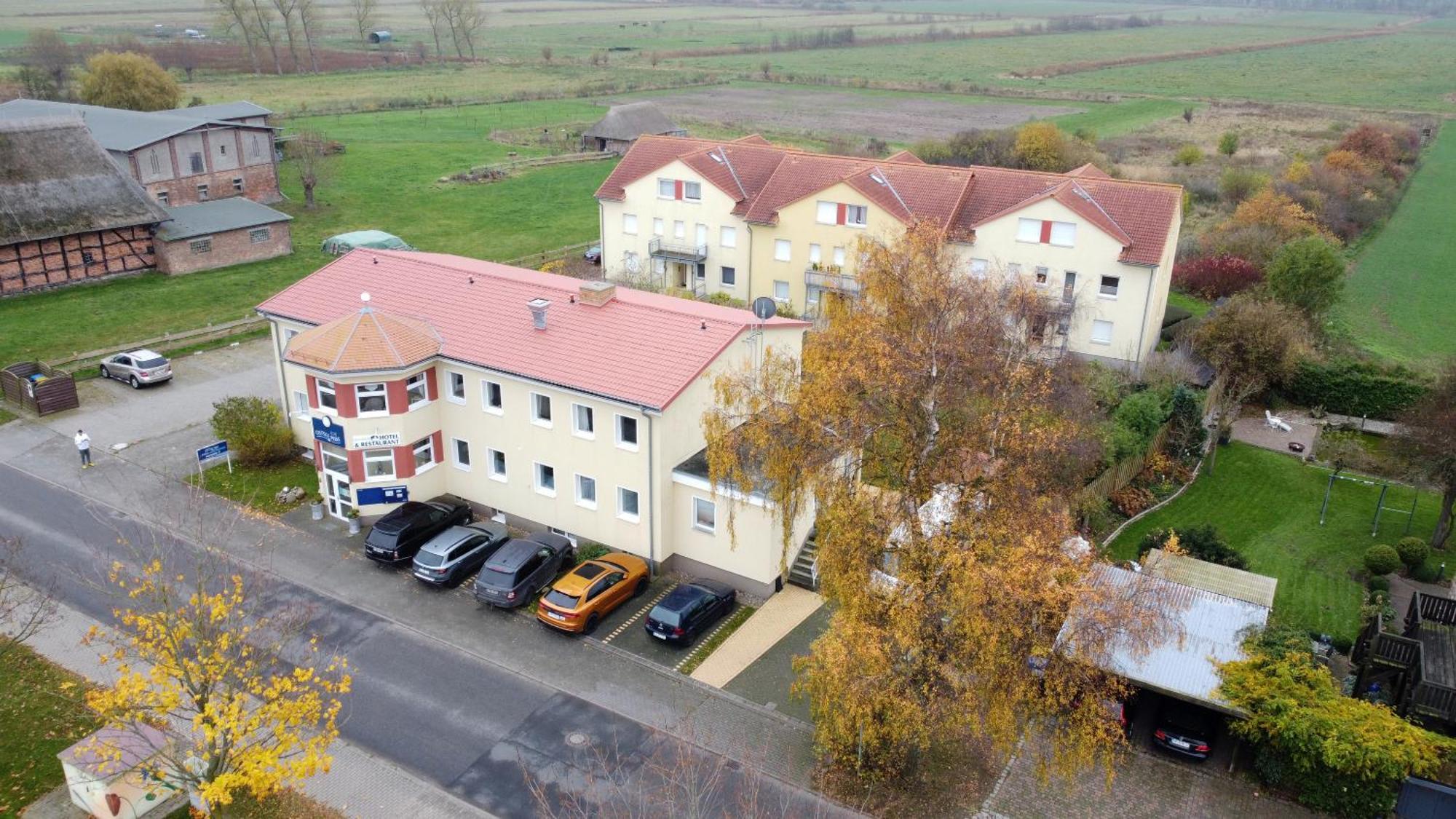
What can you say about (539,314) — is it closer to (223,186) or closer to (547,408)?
(547,408)

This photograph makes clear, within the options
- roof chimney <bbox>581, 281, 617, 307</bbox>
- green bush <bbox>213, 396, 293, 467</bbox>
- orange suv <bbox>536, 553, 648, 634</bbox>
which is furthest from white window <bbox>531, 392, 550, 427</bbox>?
green bush <bbox>213, 396, 293, 467</bbox>

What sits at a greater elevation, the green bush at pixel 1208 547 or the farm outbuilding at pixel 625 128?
the farm outbuilding at pixel 625 128

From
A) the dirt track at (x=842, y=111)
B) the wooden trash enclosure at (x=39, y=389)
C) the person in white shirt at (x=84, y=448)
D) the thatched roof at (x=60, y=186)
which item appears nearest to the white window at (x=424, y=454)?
the person in white shirt at (x=84, y=448)

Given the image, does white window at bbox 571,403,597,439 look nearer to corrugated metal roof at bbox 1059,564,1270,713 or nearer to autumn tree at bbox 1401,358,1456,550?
corrugated metal roof at bbox 1059,564,1270,713

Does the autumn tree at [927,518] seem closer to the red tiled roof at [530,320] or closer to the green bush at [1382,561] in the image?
the red tiled roof at [530,320]

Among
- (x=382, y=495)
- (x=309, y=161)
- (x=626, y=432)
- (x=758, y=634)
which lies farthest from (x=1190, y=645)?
(x=309, y=161)

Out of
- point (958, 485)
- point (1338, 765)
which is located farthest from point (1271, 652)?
point (958, 485)
